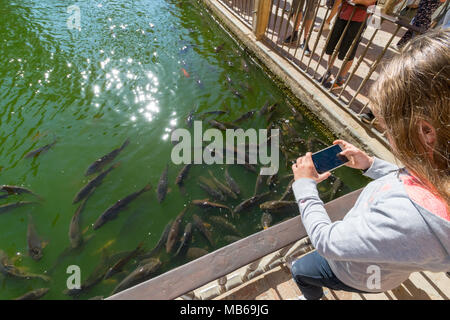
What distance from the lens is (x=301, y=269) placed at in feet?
6.94

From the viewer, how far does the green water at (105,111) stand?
13.0ft

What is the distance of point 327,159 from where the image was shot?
194cm

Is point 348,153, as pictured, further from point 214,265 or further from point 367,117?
point 367,117

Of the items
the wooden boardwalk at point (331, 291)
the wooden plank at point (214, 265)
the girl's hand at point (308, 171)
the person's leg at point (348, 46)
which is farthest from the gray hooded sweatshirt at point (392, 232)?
the person's leg at point (348, 46)

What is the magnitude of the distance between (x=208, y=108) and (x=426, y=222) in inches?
228

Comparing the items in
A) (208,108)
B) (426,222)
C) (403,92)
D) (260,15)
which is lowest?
(208,108)

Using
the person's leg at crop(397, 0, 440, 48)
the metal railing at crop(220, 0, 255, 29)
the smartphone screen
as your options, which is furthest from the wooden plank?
the metal railing at crop(220, 0, 255, 29)

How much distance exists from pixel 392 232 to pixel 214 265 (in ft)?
4.33

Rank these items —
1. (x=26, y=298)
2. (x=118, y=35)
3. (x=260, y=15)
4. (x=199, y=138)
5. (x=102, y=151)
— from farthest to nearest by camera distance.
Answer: (x=118, y=35) → (x=260, y=15) → (x=199, y=138) → (x=102, y=151) → (x=26, y=298)

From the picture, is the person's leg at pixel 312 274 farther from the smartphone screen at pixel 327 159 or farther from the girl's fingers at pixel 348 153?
the girl's fingers at pixel 348 153

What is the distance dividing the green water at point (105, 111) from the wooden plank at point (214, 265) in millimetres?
2016

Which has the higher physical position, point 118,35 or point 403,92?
point 403,92
